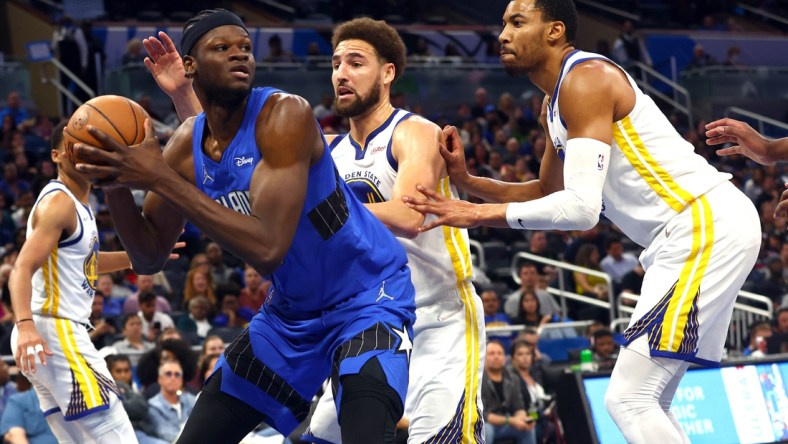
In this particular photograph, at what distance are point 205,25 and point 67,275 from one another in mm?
2886

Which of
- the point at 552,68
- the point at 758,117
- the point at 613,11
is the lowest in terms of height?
the point at 552,68

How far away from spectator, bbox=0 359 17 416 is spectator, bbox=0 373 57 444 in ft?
0.66

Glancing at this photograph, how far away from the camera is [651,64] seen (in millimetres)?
23703

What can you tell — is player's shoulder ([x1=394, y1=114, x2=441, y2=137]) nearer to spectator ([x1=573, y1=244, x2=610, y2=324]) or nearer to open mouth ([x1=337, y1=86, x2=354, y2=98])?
open mouth ([x1=337, y1=86, x2=354, y2=98])

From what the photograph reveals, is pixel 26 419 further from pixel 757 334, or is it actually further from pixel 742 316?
pixel 742 316

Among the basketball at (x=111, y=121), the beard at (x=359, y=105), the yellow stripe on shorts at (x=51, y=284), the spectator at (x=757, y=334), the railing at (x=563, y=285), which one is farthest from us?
the railing at (x=563, y=285)

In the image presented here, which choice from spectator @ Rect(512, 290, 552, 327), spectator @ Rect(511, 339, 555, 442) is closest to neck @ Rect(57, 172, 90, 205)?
spectator @ Rect(511, 339, 555, 442)

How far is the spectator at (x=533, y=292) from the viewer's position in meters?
13.1

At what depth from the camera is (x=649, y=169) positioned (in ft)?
15.4

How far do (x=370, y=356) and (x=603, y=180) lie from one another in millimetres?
1322

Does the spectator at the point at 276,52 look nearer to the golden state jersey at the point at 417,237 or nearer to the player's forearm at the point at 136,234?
the golden state jersey at the point at 417,237

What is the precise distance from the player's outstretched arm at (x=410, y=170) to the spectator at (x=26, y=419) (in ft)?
15.8

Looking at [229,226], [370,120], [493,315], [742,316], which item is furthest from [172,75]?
[742,316]

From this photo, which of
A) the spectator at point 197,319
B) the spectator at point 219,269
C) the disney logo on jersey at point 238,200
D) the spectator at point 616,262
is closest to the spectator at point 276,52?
the spectator at point 219,269
